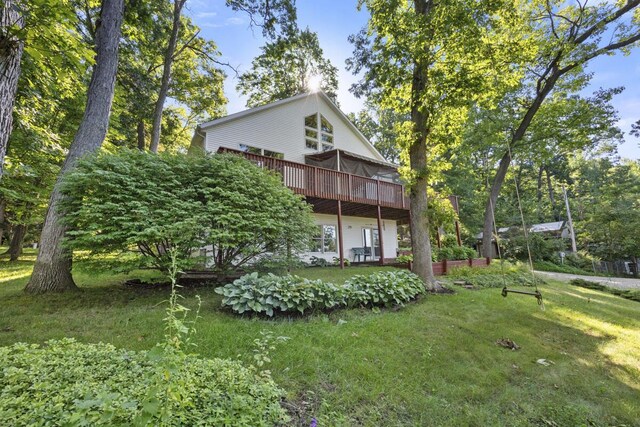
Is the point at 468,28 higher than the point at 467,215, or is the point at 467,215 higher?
the point at 468,28

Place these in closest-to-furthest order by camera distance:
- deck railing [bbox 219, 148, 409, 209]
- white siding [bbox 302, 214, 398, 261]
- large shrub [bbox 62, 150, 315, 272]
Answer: large shrub [bbox 62, 150, 315, 272] < deck railing [bbox 219, 148, 409, 209] < white siding [bbox 302, 214, 398, 261]

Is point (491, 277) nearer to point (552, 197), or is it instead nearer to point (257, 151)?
point (257, 151)

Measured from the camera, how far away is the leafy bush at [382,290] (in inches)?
229

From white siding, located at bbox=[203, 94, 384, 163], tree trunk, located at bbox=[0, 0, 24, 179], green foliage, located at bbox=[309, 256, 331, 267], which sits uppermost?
white siding, located at bbox=[203, 94, 384, 163]

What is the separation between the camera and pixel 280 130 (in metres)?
13.2

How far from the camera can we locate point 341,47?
36.3 feet

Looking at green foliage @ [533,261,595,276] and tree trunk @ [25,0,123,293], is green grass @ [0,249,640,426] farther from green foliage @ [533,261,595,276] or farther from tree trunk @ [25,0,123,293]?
green foliage @ [533,261,595,276]

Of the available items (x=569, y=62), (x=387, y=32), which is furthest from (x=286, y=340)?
(x=569, y=62)

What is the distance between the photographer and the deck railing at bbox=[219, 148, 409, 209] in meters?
10.1

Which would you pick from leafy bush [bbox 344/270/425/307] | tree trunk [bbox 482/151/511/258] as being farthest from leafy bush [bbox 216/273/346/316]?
tree trunk [bbox 482/151/511/258]

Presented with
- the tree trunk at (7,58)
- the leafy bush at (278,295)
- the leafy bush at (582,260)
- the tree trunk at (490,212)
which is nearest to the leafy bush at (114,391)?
the leafy bush at (278,295)

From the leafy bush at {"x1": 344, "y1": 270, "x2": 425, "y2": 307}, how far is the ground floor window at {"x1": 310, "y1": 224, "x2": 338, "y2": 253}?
6.69 m

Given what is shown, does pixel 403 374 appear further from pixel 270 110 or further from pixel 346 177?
pixel 270 110

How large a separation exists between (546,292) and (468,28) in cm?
809
